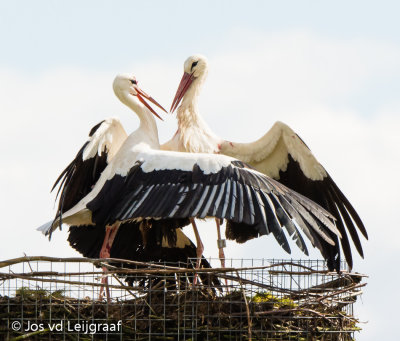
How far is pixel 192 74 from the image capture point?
12102 millimetres

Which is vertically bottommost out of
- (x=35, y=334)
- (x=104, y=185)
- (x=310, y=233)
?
(x=35, y=334)

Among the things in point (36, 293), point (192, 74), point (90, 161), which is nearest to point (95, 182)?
point (90, 161)

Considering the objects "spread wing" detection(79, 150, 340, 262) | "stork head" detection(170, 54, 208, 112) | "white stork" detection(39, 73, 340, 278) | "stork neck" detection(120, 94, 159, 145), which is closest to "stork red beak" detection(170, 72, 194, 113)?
"stork head" detection(170, 54, 208, 112)

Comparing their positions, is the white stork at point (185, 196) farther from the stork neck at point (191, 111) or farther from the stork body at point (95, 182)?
the stork neck at point (191, 111)

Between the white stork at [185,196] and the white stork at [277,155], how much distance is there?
1.94 feet

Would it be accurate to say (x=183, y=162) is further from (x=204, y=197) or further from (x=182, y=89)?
(x=182, y=89)

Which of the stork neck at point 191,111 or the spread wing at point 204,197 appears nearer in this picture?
the spread wing at point 204,197

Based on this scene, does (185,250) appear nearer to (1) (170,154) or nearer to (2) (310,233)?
(1) (170,154)

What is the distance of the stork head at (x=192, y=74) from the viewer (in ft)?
39.5

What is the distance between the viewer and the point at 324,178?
11523 mm

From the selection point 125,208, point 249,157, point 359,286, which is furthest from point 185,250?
point 359,286

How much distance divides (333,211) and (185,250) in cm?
158

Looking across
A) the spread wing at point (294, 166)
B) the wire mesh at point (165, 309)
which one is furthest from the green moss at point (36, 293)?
the spread wing at point (294, 166)

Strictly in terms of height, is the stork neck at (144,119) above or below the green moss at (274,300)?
above
